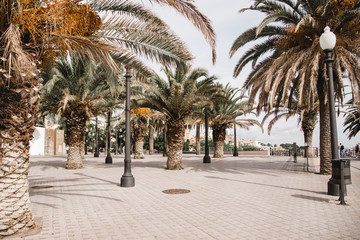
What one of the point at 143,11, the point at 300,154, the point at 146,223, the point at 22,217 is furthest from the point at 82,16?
the point at 300,154

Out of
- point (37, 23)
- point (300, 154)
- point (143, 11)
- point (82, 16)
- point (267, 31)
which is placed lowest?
point (300, 154)

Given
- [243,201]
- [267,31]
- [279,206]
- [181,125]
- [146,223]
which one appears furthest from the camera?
[181,125]

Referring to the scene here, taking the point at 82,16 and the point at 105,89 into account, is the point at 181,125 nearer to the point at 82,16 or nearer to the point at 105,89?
the point at 105,89

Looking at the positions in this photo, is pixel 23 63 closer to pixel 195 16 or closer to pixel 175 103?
pixel 195 16

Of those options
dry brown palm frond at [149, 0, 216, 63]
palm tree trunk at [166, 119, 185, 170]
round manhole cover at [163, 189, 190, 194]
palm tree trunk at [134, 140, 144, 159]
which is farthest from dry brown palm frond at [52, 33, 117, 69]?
palm tree trunk at [134, 140, 144, 159]

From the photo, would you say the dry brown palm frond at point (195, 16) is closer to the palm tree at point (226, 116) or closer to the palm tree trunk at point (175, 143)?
the palm tree trunk at point (175, 143)

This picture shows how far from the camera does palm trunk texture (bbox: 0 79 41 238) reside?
4.25m

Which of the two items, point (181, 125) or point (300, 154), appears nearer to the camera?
point (181, 125)

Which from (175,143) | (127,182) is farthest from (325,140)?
(127,182)

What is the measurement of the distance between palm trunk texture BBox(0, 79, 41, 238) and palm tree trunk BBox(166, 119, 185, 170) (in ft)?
33.3

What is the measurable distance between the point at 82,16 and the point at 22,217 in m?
3.63

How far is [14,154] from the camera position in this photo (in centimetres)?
436

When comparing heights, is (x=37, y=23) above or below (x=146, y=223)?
above

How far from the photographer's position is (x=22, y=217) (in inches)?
174
